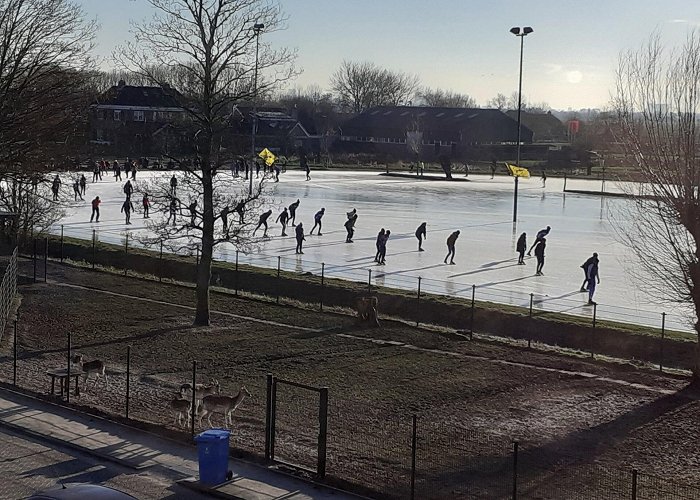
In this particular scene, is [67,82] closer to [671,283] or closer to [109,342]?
[109,342]

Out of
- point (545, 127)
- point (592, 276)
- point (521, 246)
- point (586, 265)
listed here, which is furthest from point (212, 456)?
point (545, 127)

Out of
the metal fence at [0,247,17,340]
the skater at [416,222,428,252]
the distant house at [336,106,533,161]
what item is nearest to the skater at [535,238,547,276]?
the skater at [416,222,428,252]

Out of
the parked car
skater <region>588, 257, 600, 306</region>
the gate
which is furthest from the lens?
skater <region>588, 257, 600, 306</region>

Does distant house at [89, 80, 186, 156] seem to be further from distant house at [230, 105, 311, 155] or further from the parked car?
the parked car

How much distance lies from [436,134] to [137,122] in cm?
4437

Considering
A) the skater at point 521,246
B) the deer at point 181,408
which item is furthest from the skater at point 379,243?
the deer at point 181,408

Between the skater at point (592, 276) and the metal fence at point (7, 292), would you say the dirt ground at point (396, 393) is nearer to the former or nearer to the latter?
the metal fence at point (7, 292)

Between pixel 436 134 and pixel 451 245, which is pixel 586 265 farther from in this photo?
pixel 436 134

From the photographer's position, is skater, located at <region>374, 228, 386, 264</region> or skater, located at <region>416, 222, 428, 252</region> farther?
skater, located at <region>416, 222, 428, 252</region>

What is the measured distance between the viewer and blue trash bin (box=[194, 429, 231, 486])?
13.0m

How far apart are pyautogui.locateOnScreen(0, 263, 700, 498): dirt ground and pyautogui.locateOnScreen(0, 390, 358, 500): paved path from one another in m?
0.71

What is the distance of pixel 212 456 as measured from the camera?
13.0 metres

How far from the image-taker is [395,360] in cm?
2162

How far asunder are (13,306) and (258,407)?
12025 mm
